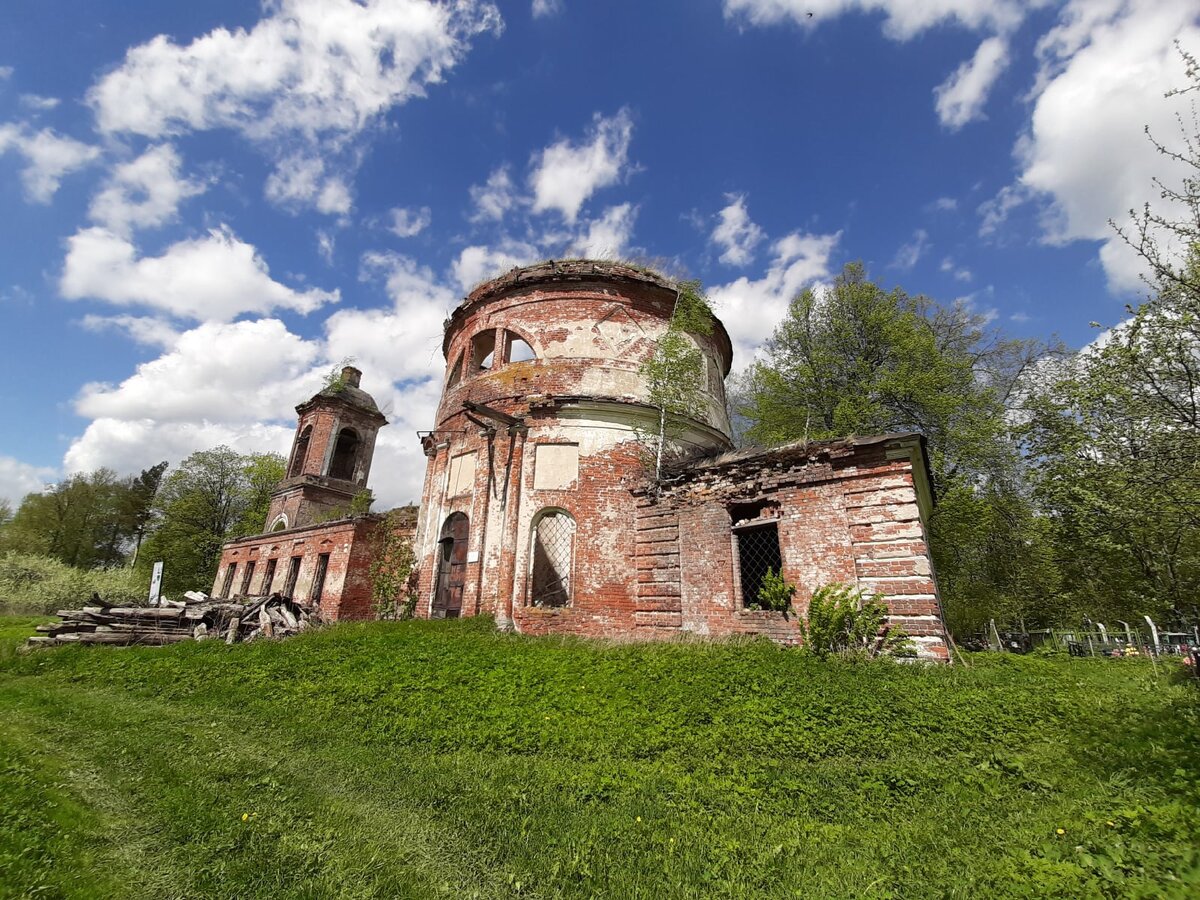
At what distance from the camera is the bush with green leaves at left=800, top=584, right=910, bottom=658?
893 cm

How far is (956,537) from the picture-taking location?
19.2 metres

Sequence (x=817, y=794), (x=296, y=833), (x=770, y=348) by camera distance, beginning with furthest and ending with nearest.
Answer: (x=770, y=348) → (x=817, y=794) → (x=296, y=833)

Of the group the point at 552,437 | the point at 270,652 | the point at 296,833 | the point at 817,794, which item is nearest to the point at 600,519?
the point at 552,437

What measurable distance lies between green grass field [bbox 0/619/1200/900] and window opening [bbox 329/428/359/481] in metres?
21.9

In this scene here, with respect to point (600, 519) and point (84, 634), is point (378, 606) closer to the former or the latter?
point (84, 634)

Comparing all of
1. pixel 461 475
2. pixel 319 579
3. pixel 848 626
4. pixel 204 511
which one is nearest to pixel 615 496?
pixel 461 475

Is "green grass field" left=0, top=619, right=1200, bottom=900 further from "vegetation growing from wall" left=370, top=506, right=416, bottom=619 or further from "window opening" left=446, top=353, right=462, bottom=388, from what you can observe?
"window opening" left=446, top=353, right=462, bottom=388

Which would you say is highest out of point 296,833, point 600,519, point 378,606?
point 600,519

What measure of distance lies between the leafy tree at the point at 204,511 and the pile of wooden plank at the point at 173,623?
26.5 metres

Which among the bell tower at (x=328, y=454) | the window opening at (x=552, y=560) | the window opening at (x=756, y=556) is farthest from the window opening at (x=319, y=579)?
the window opening at (x=756, y=556)

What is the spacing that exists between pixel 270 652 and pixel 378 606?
5675 millimetres

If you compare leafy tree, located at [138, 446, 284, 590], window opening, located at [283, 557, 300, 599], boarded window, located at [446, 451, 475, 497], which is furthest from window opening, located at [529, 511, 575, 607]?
leafy tree, located at [138, 446, 284, 590]

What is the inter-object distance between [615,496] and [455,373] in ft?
24.7

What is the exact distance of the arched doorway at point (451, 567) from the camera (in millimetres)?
14501
